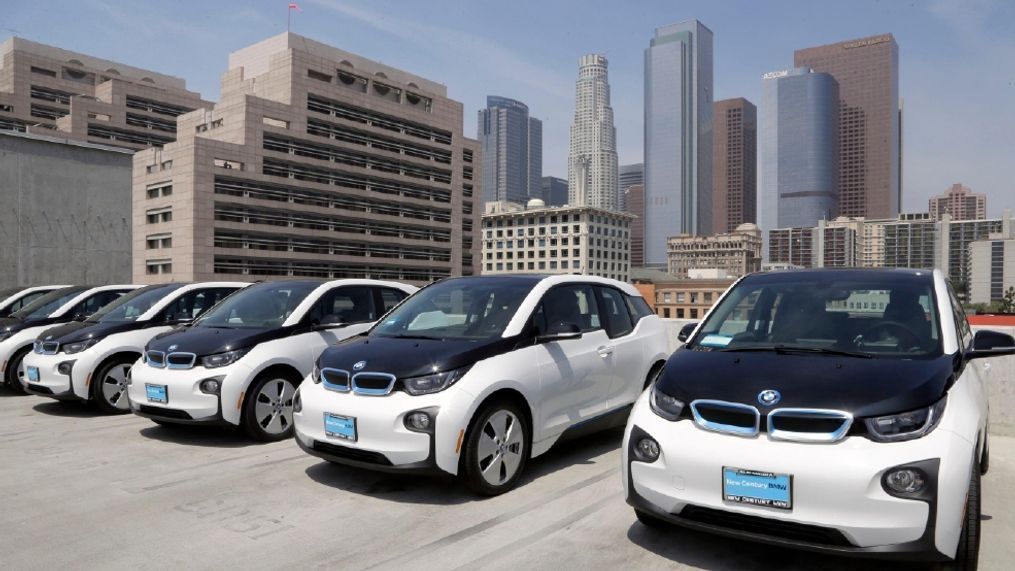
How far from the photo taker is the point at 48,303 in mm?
10891

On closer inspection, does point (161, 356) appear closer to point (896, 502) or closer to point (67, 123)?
point (896, 502)

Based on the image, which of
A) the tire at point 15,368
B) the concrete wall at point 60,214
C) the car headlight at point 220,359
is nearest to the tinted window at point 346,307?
the car headlight at point 220,359

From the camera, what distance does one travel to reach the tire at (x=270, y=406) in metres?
6.42

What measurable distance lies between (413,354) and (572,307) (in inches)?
63.0

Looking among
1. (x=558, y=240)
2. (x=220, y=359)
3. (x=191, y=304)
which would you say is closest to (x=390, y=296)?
(x=220, y=359)

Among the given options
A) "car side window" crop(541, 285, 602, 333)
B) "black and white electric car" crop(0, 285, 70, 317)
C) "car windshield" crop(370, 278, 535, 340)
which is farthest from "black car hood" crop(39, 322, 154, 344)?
"car side window" crop(541, 285, 602, 333)

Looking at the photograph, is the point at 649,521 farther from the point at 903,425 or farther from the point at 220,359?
the point at 220,359

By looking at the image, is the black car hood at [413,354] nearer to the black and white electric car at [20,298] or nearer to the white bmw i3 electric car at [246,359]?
the white bmw i3 electric car at [246,359]

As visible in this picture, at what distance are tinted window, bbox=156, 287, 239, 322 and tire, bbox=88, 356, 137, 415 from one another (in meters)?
0.83

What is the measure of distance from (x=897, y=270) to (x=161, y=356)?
20.5 feet

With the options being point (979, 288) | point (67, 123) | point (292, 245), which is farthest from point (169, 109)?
point (979, 288)

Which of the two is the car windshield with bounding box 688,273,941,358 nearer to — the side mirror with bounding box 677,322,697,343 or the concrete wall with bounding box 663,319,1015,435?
the side mirror with bounding box 677,322,697,343

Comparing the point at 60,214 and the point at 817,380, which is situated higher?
the point at 60,214

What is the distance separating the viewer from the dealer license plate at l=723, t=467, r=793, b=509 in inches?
125
